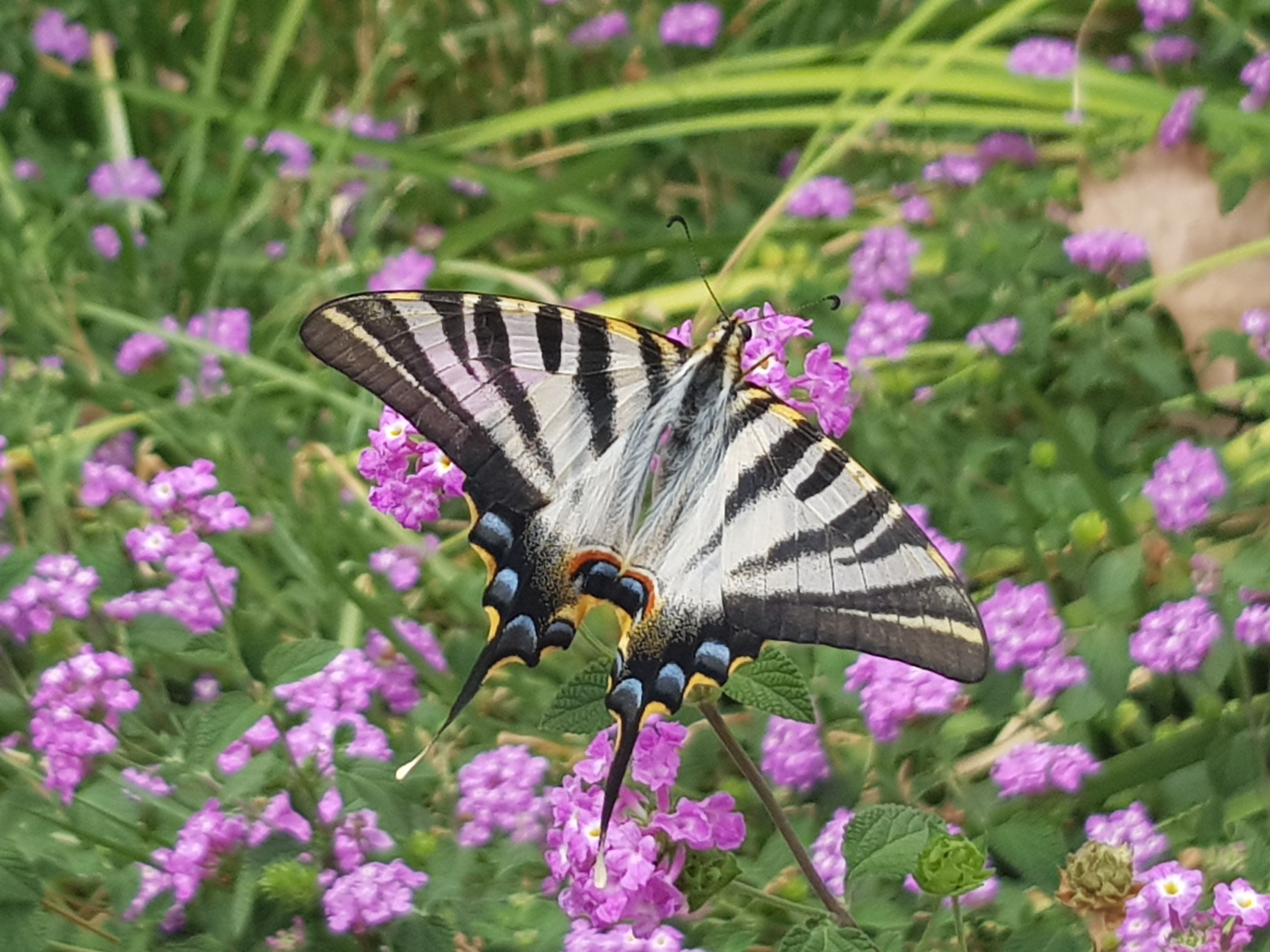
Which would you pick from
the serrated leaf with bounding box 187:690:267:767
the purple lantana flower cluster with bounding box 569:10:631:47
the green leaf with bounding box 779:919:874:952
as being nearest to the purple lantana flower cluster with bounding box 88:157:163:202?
the purple lantana flower cluster with bounding box 569:10:631:47

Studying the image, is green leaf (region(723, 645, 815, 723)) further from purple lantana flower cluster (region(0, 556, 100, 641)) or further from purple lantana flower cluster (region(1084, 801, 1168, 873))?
purple lantana flower cluster (region(0, 556, 100, 641))

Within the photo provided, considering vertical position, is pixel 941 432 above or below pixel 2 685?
above

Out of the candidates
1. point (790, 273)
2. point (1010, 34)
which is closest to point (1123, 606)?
point (790, 273)

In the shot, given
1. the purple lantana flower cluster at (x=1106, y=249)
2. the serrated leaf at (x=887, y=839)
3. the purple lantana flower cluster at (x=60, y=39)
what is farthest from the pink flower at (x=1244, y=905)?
the purple lantana flower cluster at (x=60, y=39)

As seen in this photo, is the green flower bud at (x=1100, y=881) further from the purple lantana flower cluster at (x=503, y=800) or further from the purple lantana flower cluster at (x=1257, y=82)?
the purple lantana flower cluster at (x=1257, y=82)

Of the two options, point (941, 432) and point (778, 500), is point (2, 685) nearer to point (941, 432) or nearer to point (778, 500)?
point (778, 500)

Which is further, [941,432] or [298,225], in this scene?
[298,225]
